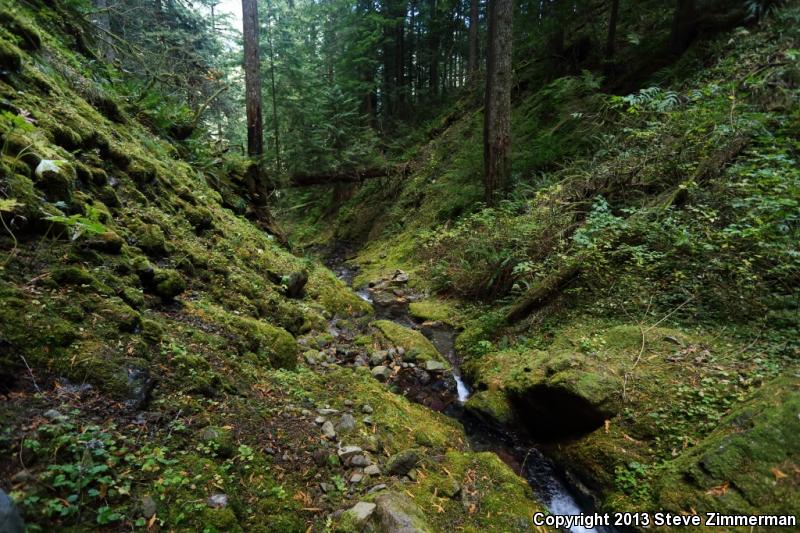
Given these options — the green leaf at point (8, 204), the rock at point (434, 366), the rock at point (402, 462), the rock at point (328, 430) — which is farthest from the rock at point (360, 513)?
the green leaf at point (8, 204)

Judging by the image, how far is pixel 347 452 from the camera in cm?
339

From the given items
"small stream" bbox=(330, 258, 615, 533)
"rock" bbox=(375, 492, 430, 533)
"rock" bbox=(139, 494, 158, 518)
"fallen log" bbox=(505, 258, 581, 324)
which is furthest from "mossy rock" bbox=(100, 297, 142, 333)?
"fallen log" bbox=(505, 258, 581, 324)

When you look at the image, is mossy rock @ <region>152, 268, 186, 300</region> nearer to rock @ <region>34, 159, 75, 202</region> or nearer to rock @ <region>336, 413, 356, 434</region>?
rock @ <region>34, 159, 75, 202</region>

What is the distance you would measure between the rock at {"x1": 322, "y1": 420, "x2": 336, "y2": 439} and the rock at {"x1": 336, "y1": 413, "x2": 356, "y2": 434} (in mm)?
66

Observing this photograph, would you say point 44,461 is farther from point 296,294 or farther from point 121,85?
point 121,85

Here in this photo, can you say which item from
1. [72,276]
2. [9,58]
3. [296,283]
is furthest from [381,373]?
[9,58]

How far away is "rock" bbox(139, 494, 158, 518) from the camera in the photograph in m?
2.12

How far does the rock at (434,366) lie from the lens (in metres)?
5.89

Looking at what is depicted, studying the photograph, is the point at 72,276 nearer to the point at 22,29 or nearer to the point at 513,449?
the point at 22,29

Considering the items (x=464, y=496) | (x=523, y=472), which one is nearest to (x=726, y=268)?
(x=523, y=472)

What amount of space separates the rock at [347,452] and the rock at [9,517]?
6.83 ft

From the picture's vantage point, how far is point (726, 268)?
488 centimetres

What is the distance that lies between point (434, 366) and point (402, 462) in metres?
2.48

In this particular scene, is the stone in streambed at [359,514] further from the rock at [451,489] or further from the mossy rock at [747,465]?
the mossy rock at [747,465]
